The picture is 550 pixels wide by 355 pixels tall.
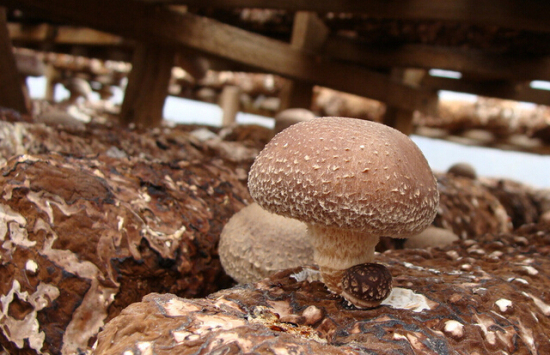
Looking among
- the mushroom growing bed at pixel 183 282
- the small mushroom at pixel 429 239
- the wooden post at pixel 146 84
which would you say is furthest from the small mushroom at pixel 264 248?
the wooden post at pixel 146 84

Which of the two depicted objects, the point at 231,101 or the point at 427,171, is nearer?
the point at 427,171

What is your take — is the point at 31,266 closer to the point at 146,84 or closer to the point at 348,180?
the point at 348,180

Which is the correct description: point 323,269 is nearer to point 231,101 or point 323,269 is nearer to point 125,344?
point 125,344

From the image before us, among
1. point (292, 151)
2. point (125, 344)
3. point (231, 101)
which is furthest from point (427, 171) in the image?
point (231, 101)

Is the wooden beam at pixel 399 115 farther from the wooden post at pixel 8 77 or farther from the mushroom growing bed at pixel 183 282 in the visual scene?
the wooden post at pixel 8 77

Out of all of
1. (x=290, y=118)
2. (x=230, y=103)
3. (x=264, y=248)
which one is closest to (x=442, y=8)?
(x=290, y=118)

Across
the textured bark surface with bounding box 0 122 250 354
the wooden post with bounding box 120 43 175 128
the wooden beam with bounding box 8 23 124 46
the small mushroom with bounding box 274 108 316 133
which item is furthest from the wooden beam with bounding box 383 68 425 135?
the wooden beam with bounding box 8 23 124 46
